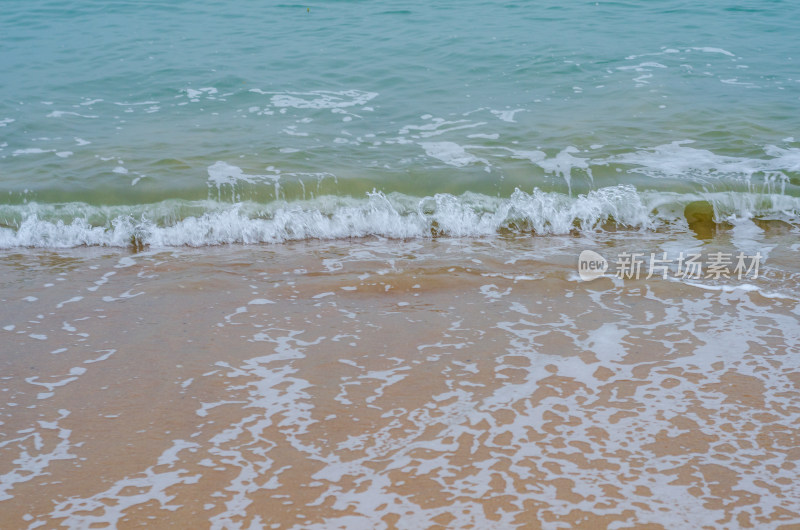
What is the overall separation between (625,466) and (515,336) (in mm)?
1086

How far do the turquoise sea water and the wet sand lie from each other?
1215mm

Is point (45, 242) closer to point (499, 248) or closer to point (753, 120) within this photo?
point (499, 248)

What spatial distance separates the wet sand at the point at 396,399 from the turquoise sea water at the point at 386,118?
47.8 inches

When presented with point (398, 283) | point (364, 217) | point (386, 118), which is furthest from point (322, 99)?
point (398, 283)

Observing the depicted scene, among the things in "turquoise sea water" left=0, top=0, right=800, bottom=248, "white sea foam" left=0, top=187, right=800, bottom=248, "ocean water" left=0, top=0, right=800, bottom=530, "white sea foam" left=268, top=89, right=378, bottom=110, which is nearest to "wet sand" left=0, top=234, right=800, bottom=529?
"ocean water" left=0, top=0, right=800, bottom=530

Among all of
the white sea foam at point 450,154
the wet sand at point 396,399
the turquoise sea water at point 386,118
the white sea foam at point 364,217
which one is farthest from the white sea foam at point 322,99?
the wet sand at point 396,399

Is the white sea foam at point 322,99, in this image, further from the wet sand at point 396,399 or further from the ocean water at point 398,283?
the wet sand at point 396,399

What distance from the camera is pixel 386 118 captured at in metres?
7.47

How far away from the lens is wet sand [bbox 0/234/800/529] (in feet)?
7.80

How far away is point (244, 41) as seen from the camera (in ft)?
32.3

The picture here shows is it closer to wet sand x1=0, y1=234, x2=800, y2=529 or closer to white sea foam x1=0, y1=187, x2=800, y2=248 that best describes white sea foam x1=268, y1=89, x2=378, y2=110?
white sea foam x1=0, y1=187, x2=800, y2=248

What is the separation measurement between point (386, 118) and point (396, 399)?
16.2 feet

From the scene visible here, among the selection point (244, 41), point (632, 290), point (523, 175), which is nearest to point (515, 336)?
point (632, 290)

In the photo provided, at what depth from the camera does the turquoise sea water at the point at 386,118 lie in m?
5.62
